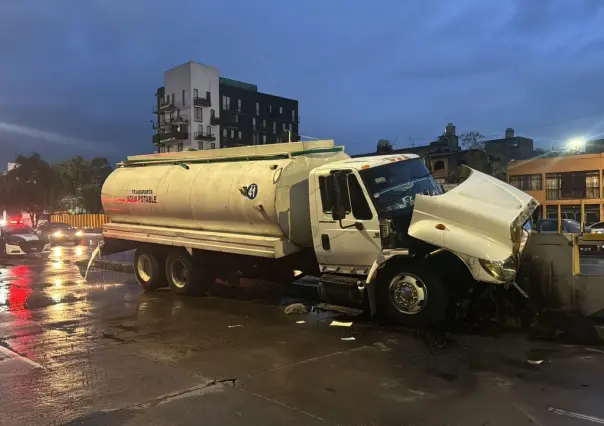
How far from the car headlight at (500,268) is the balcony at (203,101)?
7667 centimetres

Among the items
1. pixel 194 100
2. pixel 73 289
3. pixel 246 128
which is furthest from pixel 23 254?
pixel 246 128

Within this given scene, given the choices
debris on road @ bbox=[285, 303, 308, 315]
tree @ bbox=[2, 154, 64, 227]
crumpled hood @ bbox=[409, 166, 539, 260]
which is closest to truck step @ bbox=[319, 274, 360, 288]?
debris on road @ bbox=[285, 303, 308, 315]

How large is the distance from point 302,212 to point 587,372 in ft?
16.4

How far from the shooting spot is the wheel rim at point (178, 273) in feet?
39.0

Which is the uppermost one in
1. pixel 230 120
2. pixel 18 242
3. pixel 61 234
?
pixel 230 120

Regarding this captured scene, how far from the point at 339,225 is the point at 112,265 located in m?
11.7

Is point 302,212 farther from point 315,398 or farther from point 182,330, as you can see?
point 315,398

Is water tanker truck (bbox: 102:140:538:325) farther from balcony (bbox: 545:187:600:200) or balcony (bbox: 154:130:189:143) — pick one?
balcony (bbox: 154:130:189:143)

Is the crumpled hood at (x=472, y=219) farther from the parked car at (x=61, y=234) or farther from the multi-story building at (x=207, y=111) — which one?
the multi-story building at (x=207, y=111)

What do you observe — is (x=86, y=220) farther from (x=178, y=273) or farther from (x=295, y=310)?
(x=295, y=310)

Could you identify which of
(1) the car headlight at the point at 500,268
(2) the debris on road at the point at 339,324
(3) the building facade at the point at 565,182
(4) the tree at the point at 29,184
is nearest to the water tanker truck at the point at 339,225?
(1) the car headlight at the point at 500,268

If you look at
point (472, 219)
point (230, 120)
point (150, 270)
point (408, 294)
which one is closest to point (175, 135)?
point (230, 120)

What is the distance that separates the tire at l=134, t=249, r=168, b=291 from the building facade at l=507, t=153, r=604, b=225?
35425mm

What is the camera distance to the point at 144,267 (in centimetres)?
1295
